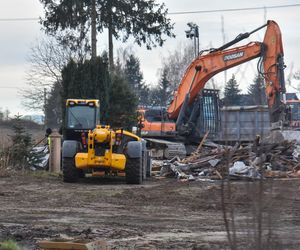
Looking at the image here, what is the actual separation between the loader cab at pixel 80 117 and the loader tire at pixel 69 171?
1463mm

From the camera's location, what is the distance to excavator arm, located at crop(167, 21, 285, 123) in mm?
22750

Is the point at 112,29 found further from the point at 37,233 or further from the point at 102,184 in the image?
the point at 37,233

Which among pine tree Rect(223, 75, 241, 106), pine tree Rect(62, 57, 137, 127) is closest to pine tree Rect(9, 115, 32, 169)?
pine tree Rect(62, 57, 137, 127)

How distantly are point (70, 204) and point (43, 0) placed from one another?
23443 mm

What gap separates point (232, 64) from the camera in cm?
2209

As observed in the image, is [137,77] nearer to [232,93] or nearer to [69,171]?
[69,171]

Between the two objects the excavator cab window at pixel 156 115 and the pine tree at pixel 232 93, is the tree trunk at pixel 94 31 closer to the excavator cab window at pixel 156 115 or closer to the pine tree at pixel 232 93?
the excavator cab window at pixel 156 115

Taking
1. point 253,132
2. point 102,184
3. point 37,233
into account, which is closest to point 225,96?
point 253,132

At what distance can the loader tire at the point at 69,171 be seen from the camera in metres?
18.4

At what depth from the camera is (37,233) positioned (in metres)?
9.14

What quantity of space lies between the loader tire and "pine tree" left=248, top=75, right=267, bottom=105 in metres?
13.5

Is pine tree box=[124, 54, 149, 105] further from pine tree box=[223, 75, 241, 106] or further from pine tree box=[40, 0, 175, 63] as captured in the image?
pine tree box=[223, 75, 241, 106]

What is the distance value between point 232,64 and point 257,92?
17.3 meters

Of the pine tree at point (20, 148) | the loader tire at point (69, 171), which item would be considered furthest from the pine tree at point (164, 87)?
the loader tire at point (69, 171)
